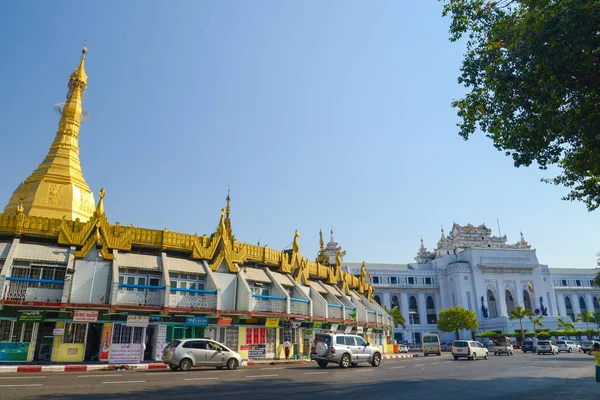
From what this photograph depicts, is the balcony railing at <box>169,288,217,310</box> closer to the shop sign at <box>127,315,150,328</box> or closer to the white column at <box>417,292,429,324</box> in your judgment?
the shop sign at <box>127,315,150,328</box>

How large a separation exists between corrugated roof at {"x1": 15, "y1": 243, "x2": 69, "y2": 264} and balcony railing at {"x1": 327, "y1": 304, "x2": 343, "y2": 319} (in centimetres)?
1981

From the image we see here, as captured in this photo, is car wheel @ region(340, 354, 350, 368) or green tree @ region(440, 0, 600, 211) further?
car wheel @ region(340, 354, 350, 368)

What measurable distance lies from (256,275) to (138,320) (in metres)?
9.13

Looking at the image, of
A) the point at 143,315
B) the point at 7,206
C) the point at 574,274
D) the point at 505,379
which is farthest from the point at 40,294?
the point at 574,274

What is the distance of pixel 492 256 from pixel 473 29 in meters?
84.6

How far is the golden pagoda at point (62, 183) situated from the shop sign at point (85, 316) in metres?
11.8

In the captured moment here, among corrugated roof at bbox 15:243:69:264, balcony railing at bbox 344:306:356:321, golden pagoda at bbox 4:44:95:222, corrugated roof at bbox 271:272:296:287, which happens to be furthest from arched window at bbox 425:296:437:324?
corrugated roof at bbox 15:243:69:264

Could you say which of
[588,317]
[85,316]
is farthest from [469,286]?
[85,316]

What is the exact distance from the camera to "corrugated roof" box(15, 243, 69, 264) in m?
22.9

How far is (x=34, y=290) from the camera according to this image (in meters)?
22.4

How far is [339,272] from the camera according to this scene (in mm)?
43062

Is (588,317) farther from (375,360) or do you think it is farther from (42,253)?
(42,253)

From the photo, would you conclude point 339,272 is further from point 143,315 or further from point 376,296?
point 376,296

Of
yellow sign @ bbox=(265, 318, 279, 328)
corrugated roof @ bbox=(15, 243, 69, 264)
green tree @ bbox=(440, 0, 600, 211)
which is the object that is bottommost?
yellow sign @ bbox=(265, 318, 279, 328)
